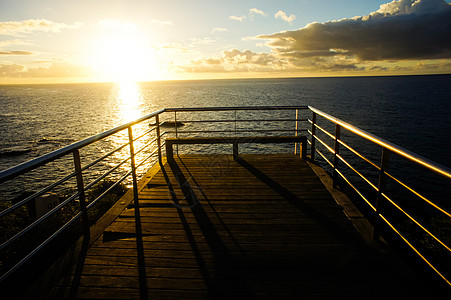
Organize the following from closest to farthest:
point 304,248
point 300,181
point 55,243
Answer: point 304,248 < point 300,181 < point 55,243

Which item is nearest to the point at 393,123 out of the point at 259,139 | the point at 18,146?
the point at 259,139

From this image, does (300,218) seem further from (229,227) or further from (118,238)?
(118,238)

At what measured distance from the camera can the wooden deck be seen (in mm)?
2234

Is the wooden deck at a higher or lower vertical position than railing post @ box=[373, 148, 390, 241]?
lower

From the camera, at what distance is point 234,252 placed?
2.74m

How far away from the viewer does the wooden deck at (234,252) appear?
7.33 feet

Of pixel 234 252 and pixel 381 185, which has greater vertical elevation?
pixel 381 185

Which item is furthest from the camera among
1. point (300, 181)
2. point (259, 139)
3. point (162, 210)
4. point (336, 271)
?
point (259, 139)

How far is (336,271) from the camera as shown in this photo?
7.95ft

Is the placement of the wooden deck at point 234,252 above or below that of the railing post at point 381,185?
below

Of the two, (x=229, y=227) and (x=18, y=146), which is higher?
(x=229, y=227)

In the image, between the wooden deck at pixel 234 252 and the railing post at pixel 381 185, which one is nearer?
the wooden deck at pixel 234 252

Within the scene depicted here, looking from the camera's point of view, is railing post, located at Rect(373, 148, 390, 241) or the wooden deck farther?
railing post, located at Rect(373, 148, 390, 241)

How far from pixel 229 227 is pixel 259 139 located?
3.10m
